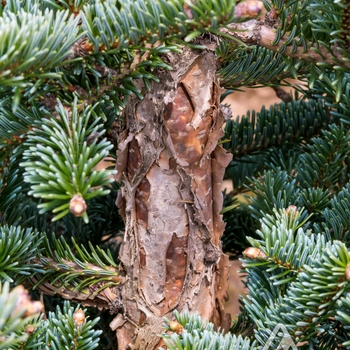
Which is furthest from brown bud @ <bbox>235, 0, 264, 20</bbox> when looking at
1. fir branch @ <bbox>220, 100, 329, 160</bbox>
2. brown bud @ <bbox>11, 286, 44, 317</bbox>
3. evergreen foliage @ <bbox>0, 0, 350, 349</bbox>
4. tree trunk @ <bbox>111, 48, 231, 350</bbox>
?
fir branch @ <bbox>220, 100, 329, 160</bbox>

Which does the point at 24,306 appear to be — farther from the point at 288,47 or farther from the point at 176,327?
the point at 288,47

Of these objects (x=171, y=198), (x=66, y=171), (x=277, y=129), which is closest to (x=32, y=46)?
(x=66, y=171)

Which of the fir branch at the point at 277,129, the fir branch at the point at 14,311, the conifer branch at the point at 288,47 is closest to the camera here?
the fir branch at the point at 14,311

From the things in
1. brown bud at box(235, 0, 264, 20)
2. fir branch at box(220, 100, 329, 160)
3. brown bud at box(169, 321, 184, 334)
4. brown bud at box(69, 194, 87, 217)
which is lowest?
fir branch at box(220, 100, 329, 160)

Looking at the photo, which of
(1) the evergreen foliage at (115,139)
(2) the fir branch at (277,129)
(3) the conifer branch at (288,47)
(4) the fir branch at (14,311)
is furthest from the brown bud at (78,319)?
(2) the fir branch at (277,129)

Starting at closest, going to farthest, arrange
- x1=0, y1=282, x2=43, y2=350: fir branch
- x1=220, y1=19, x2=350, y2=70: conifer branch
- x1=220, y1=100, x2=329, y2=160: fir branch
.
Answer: x1=0, y1=282, x2=43, y2=350: fir branch, x1=220, y1=19, x2=350, y2=70: conifer branch, x1=220, y1=100, x2=329, y2=160: fir branch

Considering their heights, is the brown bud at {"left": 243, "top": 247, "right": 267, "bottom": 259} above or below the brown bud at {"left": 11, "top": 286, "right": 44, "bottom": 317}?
→ below

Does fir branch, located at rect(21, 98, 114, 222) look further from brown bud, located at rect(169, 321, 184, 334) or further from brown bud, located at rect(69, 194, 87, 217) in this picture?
brown bud, located at rect(169, 321, 184, 334)

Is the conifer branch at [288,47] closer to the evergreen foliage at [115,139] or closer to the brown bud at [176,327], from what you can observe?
the evergreen foliage at [115,139]
